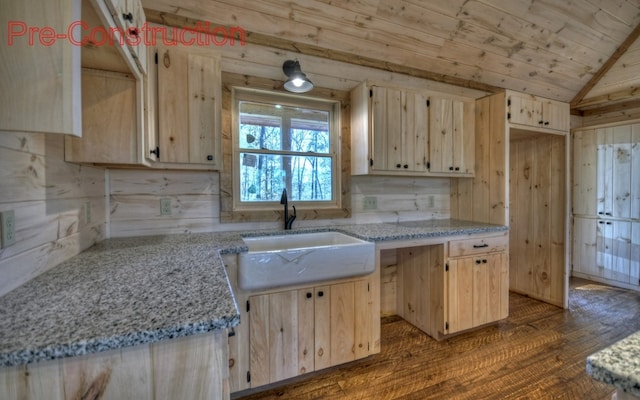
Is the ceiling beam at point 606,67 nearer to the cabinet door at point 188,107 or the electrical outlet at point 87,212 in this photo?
the cabinet door at point 188,107

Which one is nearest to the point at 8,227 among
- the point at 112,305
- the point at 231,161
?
the point at 112,305

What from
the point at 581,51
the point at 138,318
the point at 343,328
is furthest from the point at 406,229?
the point at 581,51

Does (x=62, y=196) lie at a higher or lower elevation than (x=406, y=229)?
higher

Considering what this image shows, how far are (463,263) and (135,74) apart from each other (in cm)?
250

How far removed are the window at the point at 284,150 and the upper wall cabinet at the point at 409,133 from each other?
0.25 meters

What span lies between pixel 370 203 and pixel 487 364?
1478 mm

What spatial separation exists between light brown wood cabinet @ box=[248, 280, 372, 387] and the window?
85 centimetres

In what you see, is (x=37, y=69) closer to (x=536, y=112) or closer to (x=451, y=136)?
(x=451, y=136)

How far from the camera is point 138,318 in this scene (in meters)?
0.71

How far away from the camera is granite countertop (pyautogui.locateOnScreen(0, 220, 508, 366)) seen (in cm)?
62

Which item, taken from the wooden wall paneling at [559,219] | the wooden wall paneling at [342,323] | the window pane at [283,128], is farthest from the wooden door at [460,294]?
the window pane at [283,128]

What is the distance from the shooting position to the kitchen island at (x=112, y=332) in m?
0.62

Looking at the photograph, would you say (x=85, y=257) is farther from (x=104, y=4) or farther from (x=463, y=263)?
(x=463, y=263)

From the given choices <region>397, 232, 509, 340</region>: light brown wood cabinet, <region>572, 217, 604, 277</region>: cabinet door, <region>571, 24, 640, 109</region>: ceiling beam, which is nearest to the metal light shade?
<region>397, 232, 509, 340</region>: light brown wood cabinet
